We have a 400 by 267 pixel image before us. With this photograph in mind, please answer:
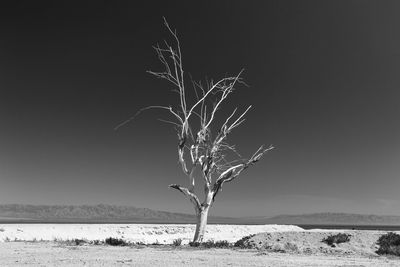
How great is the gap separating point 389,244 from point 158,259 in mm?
9711

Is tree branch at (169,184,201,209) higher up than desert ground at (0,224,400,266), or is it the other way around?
tree branch at (169,184,201,209)

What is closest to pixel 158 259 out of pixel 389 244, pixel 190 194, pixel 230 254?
pixel 230 254

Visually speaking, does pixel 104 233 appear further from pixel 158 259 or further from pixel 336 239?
pixel 158 259

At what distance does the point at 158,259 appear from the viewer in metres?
14.4

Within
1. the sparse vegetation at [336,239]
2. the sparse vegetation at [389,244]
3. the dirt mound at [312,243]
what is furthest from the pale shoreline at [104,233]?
the sparse vegetation at [389,244]

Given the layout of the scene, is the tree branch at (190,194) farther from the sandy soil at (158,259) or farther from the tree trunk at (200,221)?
the sandy soil at (158,259)

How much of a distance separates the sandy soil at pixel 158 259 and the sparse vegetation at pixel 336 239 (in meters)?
2.93

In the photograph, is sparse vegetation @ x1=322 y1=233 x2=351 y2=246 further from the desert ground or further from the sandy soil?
the sandy soil

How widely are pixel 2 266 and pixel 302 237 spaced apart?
12.0 meters

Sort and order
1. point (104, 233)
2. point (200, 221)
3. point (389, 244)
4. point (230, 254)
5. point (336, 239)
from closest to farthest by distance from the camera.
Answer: point (230, 254) → point (389, 244) → point (336, 239) → point (200, 221) → point (104, 233)

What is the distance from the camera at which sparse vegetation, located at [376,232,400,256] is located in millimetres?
18062

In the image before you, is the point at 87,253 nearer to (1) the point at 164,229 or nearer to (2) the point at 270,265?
(2) the point at 270,265

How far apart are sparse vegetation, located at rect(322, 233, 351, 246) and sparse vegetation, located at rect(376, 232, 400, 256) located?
1291 millimetres

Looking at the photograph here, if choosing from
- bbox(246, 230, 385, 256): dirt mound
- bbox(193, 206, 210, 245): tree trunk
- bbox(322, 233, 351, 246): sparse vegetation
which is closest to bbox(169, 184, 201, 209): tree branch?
bbox(193, 206, 210, 245): tree trunk
